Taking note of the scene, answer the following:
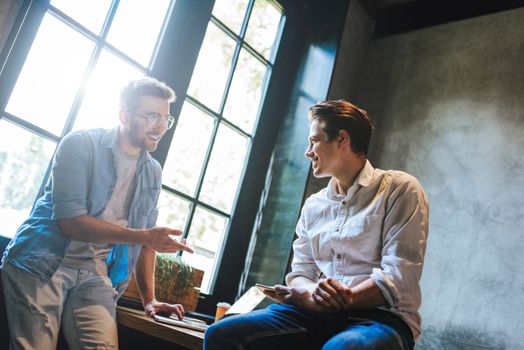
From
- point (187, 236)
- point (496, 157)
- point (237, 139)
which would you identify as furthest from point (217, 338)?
point (496, 157)

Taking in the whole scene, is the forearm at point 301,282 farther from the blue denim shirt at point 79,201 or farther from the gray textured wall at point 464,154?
the gray textured wall at point 464,154

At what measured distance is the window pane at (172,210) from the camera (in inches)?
102

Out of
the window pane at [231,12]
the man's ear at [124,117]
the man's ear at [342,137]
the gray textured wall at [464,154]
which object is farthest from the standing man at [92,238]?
the gray textured wall at [464,154]

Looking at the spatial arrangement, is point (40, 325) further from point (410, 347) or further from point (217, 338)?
point (410, 347)

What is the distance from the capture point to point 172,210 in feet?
8.64

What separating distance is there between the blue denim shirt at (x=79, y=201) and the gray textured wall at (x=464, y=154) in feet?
5.95

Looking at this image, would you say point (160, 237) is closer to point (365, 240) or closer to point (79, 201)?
point (79, 201)

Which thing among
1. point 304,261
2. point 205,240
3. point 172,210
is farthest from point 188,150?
point 304,261

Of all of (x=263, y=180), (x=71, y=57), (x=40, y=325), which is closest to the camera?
(x=40, y=325)

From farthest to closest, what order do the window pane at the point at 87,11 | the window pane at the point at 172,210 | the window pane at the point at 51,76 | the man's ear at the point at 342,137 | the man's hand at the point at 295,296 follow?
the window pane at the point at 172,210, the window pane at the point at 87,11, the window pane at the point at 51,76, the man's ear at the point at 342,137, the man's hand at the point at 295,296

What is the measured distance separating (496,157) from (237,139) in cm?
162

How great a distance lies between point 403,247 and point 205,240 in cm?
150

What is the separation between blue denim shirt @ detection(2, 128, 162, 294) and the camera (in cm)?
171

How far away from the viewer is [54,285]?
5.58 feet
